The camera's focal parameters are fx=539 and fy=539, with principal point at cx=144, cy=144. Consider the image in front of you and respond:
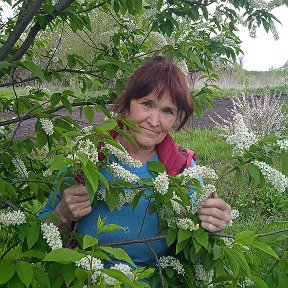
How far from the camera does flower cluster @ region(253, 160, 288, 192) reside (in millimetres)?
1635

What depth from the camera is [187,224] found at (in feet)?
5.59

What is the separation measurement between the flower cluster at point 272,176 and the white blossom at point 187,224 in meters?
0.27

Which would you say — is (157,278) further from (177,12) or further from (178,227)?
(177,12)

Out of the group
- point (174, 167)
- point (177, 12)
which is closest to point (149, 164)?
point (174, 167)

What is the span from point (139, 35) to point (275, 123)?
4162mm

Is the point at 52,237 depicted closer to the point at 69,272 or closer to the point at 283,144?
the point at 69,272

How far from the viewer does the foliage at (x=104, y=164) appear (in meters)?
1.38

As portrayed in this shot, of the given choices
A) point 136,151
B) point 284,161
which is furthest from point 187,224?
point 136,151

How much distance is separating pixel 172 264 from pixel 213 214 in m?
0.30

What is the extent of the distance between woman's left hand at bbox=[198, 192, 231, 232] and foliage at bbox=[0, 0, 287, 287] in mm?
34

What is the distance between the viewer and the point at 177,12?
2.58 m

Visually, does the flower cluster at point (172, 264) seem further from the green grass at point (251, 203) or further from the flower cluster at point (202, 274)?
the green grass at point (251, 203)

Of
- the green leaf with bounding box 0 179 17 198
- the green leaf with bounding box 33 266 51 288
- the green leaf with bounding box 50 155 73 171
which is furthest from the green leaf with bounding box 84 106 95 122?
the green leaf with bounding box 50 155 73 171

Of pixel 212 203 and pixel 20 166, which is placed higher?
pixel 212 203
